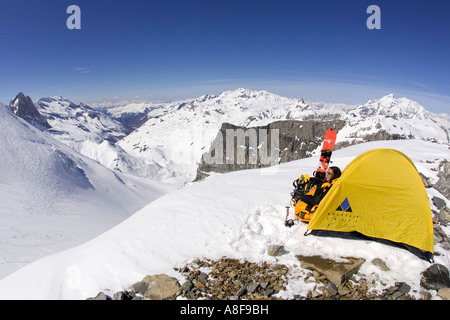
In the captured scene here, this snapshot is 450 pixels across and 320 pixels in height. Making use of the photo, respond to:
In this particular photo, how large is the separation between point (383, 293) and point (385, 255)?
71.8 inches

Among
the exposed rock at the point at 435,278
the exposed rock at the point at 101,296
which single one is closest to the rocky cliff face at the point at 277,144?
the exposed rock at the point at 435,278

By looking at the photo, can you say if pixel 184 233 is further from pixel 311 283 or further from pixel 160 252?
pixel 311 283

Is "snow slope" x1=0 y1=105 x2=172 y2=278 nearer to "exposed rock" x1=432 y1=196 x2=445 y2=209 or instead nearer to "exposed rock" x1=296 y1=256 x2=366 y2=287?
"exposed rock" x1=296 y1=256 x2=366 y2=287

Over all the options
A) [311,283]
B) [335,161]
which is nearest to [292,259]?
[311,283]

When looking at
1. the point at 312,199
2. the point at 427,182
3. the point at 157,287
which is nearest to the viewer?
the point at 157,287

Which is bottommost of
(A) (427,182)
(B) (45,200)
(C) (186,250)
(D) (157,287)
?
(B) (45,200)

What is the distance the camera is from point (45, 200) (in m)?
43.2

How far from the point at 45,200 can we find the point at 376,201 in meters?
51.6

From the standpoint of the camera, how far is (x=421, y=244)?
786 cm

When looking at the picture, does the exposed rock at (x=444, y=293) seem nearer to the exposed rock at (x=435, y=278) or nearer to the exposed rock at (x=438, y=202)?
the exposed rock at (x=435, y=278)

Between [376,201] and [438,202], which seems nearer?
[376,201]

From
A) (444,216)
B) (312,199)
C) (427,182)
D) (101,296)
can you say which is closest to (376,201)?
(312,199)

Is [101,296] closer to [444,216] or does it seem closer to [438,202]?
[444,216]

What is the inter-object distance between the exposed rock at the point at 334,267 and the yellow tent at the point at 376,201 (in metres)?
1.36
